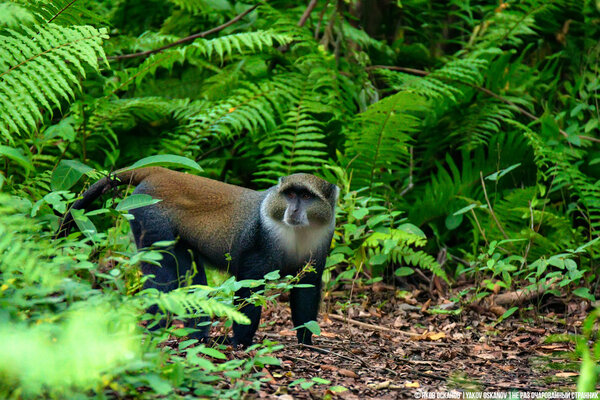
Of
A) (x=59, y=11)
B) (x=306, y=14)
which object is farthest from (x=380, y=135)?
(x=59, y=11)

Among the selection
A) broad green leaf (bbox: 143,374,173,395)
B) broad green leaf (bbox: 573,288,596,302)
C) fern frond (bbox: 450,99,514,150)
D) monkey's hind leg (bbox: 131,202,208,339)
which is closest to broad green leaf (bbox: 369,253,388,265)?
broad green leaf (bbox: 573,288,596,302)

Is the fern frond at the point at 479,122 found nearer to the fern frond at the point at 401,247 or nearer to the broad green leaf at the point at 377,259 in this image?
the fern frond at the point at 401,247

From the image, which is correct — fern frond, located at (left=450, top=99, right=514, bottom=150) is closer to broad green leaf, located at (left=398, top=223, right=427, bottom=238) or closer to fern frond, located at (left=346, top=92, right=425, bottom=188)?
fern frond, located at (left=346, top=92, right=425, bottom=188)

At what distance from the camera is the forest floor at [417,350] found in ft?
11.7

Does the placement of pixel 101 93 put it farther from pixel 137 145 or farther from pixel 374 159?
pixel 374 159

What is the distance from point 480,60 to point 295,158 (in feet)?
7.43

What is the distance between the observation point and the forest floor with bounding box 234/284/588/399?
355 cm

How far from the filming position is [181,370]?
258cm

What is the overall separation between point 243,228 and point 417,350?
145cm

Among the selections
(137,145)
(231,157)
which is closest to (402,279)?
(231,157)

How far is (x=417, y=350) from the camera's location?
15.0ft

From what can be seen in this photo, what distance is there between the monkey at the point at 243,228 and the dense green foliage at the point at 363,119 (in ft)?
0.94

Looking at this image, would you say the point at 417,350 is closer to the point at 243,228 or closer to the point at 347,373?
the point at 347,373

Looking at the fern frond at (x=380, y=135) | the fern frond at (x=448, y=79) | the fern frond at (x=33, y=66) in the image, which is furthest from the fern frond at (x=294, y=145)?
the fern frond at (x=33, y=66)
